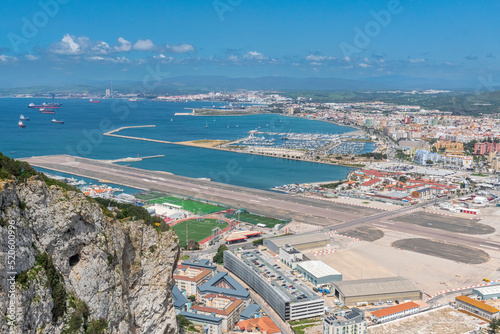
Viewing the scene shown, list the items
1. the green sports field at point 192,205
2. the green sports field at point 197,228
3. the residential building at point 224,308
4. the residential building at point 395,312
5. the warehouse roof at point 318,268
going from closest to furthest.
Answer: the residential building at point 224,308, the residential building at point 395,312, the warehouse roof at point 318,268, the green sports field at point 197,228, the green sports field at point 192,205

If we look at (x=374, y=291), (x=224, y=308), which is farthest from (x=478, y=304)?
(x=224, y=308)

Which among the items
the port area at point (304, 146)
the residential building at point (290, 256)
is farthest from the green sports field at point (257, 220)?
the port area at point (304, 146)

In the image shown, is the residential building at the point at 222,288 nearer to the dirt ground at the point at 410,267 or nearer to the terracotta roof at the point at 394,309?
the terracotta roof at the point at 394,309

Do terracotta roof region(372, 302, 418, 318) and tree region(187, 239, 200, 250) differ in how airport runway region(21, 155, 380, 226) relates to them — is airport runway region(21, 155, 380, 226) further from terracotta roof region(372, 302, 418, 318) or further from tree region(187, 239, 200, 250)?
terracotta roof region(372, 302, 418, 318)

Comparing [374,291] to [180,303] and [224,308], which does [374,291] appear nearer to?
[224,308]

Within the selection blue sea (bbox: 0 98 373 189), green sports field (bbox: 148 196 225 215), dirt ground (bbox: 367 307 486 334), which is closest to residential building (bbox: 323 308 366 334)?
dirt ground (bbox: 367 307 486 334)

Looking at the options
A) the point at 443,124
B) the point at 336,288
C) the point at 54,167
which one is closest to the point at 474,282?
the point at 336,288
